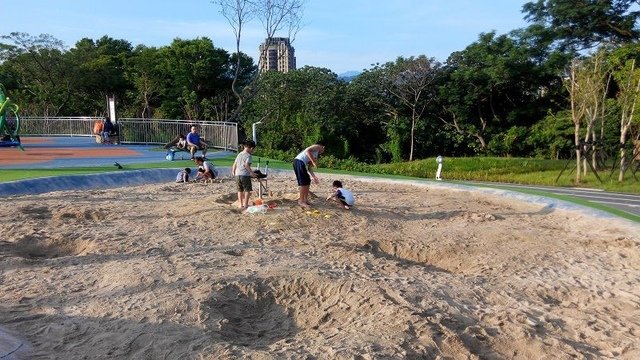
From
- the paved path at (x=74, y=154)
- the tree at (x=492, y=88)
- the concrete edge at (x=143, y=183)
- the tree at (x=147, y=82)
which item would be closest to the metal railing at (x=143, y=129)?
the paved path at (x=74, y=154)

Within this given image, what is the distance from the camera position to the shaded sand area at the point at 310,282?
5336 mm

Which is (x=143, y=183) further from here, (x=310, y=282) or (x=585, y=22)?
(x=585, y=22)

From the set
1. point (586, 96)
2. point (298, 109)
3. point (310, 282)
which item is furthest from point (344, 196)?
point (298, 109)

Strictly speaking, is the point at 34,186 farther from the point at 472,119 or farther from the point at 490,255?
the point at 472,119

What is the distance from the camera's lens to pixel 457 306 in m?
6.48

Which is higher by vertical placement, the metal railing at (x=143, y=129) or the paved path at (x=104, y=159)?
the metal railing at (x=143, y=129)

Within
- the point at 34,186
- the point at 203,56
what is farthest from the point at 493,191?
the point at 203,56

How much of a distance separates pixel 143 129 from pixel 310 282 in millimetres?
22081

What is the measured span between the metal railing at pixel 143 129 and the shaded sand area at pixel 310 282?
12.4 m

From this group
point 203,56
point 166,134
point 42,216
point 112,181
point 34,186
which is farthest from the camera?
point 203,56

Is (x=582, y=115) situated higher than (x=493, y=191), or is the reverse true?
(x=582, y=115)

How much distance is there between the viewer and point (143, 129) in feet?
89.1

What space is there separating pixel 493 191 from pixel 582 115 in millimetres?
10874

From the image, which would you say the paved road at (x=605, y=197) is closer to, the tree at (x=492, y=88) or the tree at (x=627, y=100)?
the tree at (x=627, y=100)
